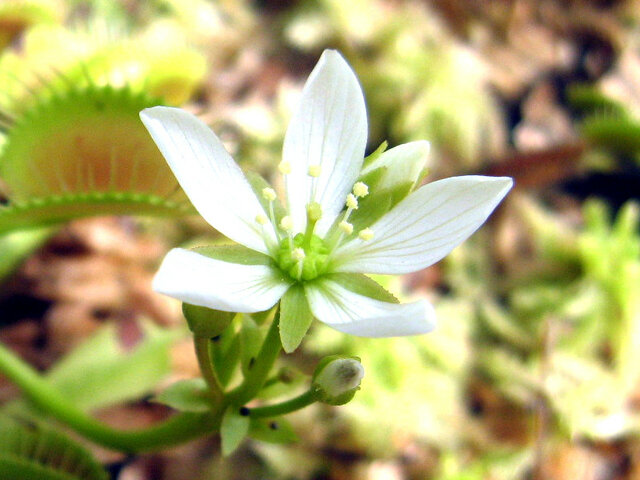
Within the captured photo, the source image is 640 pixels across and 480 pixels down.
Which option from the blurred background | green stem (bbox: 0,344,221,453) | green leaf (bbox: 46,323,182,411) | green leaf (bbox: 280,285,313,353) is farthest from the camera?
green leaf (bbox: 46,323,182,411)

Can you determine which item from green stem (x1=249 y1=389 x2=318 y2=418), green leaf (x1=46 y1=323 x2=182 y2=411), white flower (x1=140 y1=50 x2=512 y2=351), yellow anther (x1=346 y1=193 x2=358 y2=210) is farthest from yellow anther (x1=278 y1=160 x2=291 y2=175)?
green leaf (x1=46 y1=323 x2=182 y2=411)

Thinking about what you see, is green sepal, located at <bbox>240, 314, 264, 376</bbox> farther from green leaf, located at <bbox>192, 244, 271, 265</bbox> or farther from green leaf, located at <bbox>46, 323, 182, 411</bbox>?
green leaf, located at <bbox>46, 323, 182, 411</bbox>

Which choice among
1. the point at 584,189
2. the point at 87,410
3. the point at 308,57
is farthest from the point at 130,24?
the point at 584,189

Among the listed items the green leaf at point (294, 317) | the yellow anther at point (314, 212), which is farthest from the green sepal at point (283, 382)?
the yellow anther at point (314, 212)

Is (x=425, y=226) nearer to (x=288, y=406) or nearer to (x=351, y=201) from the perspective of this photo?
(x=351, y=201)

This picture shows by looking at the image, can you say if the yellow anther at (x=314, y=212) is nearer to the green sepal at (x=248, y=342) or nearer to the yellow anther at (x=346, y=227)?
the yellow anther at (x=346, y=227)
